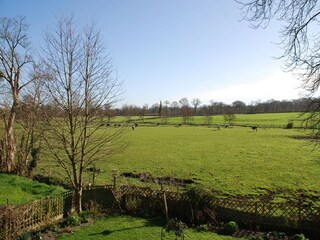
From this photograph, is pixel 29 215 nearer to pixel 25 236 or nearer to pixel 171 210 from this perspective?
pixel 25 236

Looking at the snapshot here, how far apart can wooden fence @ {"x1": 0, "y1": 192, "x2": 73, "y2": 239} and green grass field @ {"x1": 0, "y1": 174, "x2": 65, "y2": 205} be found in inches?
139

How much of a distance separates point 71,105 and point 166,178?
1074cm

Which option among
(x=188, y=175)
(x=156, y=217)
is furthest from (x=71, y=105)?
(x=188, y=175)

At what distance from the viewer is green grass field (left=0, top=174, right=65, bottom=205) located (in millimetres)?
14773

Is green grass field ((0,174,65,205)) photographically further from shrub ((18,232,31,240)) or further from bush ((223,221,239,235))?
bush ((223,221,239,235))

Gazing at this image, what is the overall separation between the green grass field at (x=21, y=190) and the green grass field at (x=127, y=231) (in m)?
5.48

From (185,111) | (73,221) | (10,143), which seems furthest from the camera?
(185,111)

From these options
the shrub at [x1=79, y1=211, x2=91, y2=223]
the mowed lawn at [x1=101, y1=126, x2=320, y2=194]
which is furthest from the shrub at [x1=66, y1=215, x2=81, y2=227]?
the mowed lawn at [x1=101, y1=126, x2=320, y2=194]

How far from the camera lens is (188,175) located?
2091cm

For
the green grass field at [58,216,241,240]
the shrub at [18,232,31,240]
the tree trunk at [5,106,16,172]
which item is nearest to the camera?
the shrub at [18,232,31,240]

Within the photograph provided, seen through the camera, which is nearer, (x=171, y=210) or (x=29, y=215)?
(x=29, y=215)

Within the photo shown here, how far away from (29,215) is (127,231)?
381 cm

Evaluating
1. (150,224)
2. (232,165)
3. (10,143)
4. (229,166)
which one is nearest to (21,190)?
(10,143)

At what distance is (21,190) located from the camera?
1612 centimetres
